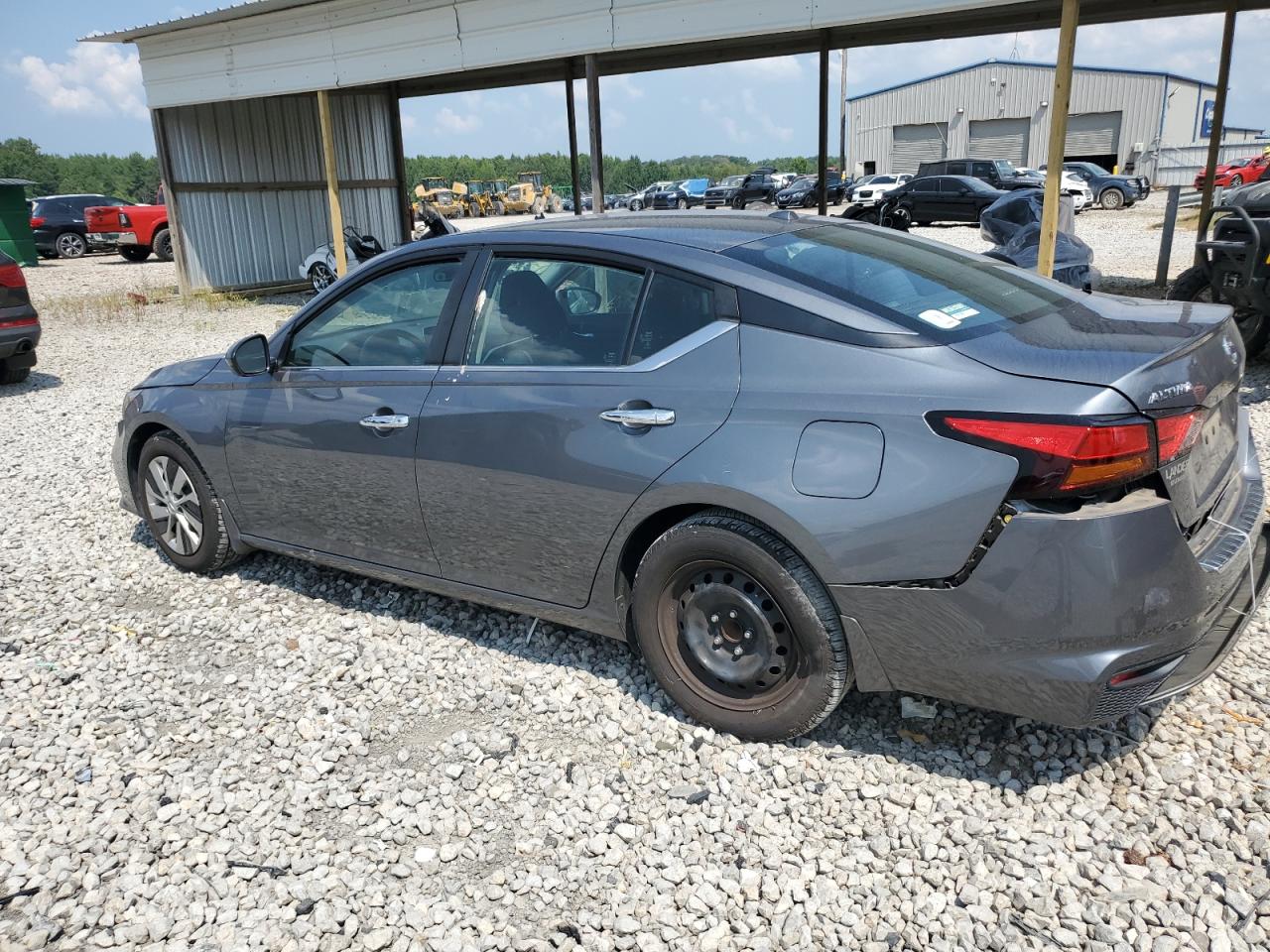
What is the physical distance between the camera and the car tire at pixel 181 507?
14.7 feet

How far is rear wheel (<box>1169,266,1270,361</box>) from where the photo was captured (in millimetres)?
7617

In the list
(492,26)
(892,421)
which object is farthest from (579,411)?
(492,26)

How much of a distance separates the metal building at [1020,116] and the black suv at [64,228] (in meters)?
36.8

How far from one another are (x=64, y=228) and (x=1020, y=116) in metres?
40.9

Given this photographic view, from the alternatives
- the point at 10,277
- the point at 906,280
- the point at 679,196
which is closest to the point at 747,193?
the point at 679,196

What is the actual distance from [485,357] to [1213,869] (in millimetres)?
2670

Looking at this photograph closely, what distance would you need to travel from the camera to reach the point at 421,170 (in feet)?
335

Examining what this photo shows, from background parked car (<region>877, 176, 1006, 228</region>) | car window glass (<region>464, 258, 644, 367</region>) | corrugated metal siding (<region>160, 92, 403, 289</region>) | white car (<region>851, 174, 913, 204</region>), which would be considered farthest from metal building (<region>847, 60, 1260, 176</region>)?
car window glass (<region>464, 258, 644, 367</region>)

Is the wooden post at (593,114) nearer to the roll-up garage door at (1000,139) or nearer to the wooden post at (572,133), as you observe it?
the wooden post at (572,133)

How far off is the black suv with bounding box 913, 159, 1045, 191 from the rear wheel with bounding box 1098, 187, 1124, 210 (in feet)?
9.43

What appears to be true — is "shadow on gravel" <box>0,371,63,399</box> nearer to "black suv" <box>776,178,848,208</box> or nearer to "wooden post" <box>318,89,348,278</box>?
"wooden post" <box>318,89,348,278</box>

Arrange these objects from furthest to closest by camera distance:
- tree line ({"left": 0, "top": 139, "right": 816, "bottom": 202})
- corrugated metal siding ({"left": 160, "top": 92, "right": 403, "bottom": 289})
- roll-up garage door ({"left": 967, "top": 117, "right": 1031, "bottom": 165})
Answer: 1. tree line ({"left": 0, "top": 139, "right": 816, "bottom": 202})
2. roll-up garage door ({"left": 967, "top": 117, "right": 1031, "bottom": 165})
3. corrugated metal siding ({"left": 160, "top": 92, "right": 403, "bottom": 289})

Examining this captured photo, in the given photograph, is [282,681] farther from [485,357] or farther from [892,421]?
[892,421]

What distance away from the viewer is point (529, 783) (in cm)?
303
